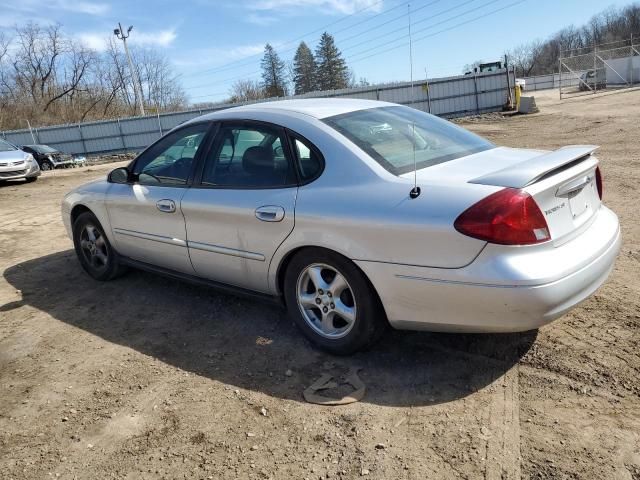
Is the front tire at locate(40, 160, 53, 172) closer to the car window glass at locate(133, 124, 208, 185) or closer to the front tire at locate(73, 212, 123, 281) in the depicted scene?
the front tire at locate(73, 212, 123, 281)

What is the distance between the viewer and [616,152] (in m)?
10.2

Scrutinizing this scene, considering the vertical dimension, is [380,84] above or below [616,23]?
below

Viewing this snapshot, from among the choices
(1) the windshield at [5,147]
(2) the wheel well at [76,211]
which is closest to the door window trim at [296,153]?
(2) the wheel well at [76,211]

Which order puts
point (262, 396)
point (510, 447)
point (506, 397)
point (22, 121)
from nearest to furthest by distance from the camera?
point (510, 447)
point (506, 397)
point (262, 396)
point (22, 121)

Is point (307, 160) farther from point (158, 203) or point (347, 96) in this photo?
point (347, 96)

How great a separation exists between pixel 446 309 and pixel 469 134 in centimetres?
166

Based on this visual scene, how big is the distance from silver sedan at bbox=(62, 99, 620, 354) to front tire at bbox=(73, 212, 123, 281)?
0.76 m

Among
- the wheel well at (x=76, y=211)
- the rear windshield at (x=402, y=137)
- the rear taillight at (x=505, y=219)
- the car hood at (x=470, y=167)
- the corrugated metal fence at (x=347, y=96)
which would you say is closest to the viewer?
the rear taillight at (x=505, y=219)

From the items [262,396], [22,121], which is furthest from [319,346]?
[22,121]

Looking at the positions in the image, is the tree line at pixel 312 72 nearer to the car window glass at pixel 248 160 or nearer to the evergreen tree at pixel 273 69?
the evergreen tree at pixel 273 69

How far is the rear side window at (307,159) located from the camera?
3264mm

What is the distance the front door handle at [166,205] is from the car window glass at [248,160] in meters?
0.35

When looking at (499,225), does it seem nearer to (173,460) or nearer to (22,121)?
(173,460)

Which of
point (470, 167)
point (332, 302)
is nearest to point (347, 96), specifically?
point (470, 167)
